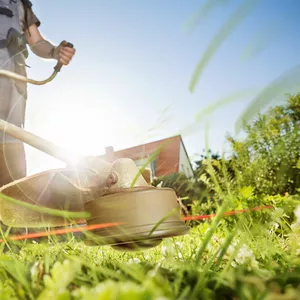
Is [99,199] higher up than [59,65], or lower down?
lower down

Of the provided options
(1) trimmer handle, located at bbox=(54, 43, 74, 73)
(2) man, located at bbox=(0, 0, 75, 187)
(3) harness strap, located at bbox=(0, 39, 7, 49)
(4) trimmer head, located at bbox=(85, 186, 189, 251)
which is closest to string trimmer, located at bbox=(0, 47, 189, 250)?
(4) trimmer head, located at bbox=(85, 186, 189, 251)

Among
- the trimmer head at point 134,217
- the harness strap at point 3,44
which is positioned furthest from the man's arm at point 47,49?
the trimmer head at point 134,217

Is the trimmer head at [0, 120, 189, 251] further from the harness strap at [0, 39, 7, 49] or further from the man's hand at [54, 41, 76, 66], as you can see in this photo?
the harness strap at [0, 39, 7, 49]

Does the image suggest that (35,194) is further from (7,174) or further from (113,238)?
(7,174)

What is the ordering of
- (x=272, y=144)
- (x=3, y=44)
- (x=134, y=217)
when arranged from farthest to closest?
(x=3, y=44), (x=272, y=144), (x=134, y=217)

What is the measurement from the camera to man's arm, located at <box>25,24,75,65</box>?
8.50 feet

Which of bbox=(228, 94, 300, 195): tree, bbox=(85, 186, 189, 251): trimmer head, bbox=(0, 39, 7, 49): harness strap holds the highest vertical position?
bbox=(0, 39, 7, 49): harness strap

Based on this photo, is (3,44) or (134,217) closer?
(134,217)

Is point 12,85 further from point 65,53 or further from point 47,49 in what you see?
point 65,53

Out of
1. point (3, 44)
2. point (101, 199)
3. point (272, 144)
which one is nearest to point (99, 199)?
point (101, 199)

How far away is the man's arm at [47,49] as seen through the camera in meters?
2.59

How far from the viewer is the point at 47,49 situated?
3.13 metres

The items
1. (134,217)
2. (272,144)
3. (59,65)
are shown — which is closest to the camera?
(134,217)

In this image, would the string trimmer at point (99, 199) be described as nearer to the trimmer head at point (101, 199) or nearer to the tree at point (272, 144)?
the trimmer head at point (101, 199)
